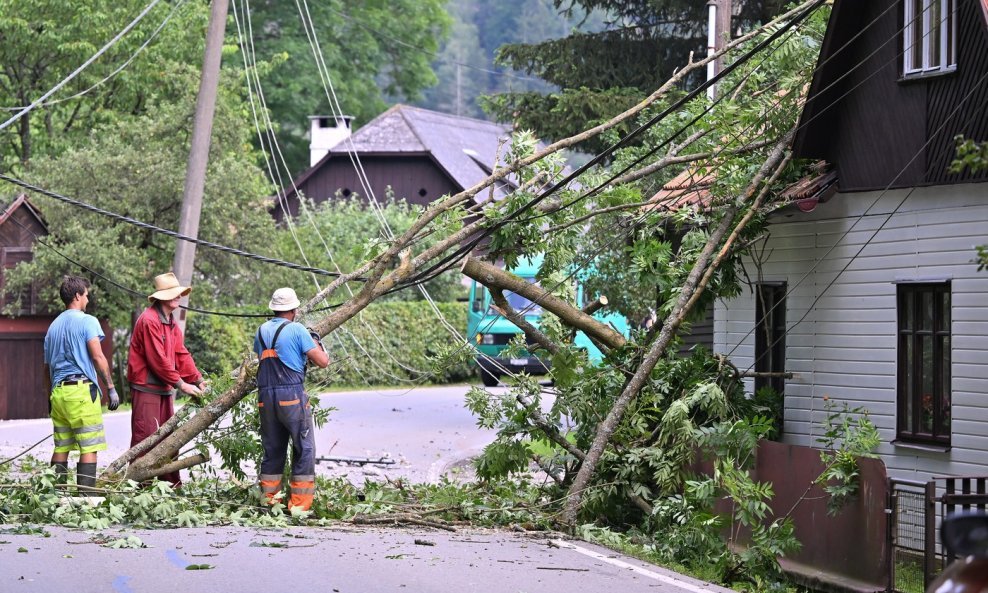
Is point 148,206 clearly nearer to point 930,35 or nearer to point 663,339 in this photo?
point 663,339

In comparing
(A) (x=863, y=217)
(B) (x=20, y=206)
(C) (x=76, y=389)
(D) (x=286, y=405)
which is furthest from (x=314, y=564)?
(B) (x=20, y=206)

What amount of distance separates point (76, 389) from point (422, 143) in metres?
34.5

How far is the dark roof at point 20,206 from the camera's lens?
23828 mm

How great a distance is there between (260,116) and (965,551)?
3622 centimetres

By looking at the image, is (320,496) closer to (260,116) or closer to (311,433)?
(311,433)

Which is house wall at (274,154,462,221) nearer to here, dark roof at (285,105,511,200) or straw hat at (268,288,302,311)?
dark roof at (285,105,511,200)

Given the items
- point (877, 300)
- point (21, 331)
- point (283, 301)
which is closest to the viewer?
point (283, 301)

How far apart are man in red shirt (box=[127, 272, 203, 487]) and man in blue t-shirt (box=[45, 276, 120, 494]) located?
67 centimetres

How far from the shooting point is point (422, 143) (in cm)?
4456

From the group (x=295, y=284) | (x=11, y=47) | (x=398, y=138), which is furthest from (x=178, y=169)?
(x=398, y=138)

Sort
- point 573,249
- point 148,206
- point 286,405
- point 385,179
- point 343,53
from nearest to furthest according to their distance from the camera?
point 286,405 → point 573,249 → point 148,206 → point 385,179 → point 343,53

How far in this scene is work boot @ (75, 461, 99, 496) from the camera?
10.5 meters

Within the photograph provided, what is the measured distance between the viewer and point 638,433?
37.9ft

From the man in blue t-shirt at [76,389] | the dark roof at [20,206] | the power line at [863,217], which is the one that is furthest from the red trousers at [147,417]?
the dark roof at [20,206]
